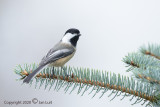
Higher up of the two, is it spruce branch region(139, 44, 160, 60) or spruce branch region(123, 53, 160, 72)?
spruce branch region(139, 44, 160, 60)

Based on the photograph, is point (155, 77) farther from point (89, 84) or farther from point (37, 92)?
point (37, 92)

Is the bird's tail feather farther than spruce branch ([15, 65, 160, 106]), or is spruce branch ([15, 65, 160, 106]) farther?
the bird's tail feather

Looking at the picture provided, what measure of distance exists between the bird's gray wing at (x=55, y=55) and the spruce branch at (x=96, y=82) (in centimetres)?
14

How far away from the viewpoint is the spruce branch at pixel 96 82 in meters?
1.22

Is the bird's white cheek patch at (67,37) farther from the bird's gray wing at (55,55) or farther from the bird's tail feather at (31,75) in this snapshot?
the bird's tail feather at (31,75)

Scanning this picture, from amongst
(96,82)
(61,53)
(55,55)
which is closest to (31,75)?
(96,82)

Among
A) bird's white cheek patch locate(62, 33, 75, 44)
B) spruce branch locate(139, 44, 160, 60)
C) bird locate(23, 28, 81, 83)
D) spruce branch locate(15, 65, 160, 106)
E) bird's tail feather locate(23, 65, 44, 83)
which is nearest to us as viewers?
spruce branch locate(15, 65, 160, 106)

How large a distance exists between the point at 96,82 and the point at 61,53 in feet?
2.16

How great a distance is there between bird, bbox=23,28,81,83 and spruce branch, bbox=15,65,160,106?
8 centimetres

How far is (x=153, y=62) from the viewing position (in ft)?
4.81

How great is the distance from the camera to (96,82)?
4.54 ft

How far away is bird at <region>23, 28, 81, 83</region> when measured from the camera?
5.69 feet

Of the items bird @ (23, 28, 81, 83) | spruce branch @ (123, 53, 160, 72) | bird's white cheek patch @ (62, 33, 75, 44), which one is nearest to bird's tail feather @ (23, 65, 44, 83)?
bird @ (23, 28, 81, 83)

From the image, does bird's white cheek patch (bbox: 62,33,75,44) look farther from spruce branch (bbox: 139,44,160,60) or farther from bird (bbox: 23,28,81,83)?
spruce branch (bbox: 139,44,160,60)
